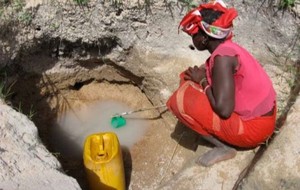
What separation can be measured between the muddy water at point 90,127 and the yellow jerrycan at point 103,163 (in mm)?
579

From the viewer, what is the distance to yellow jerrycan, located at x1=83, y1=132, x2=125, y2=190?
3361mm

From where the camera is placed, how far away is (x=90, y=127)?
4199 mm

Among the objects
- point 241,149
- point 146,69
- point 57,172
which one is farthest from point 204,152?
point 57,172

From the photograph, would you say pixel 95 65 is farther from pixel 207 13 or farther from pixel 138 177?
pixel 207 13

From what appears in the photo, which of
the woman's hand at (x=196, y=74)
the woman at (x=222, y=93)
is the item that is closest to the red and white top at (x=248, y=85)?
the woman at (x=222, y=93)

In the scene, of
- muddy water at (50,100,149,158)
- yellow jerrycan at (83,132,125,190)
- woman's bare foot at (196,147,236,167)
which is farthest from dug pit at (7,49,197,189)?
woman's bare foot at (196,147,236,167)

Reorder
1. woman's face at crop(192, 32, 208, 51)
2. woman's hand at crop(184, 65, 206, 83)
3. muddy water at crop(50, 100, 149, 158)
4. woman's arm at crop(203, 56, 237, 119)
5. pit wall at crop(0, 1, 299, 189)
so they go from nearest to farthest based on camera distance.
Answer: woman's arm at crop(203, 56, 237, 119), woman's face at crop(192, 32, 208, 51), woman's hand at crop(184, 65, 206, 83), pit wall at crop(0, 1, 299, 189), muddy water at crop(50, 100, 149, 158)

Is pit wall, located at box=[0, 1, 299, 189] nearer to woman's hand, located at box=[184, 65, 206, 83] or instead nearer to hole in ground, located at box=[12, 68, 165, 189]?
hole in ground, located at box=[12, 68, 165, 189]

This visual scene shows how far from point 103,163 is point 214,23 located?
1.07 meters

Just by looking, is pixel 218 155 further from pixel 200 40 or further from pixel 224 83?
pixel 200 40

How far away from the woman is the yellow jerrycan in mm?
452

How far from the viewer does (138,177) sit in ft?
12.8

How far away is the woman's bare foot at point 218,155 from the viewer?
3.39m

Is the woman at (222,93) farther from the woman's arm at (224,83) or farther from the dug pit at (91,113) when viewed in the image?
the dug pit at (91,113)
